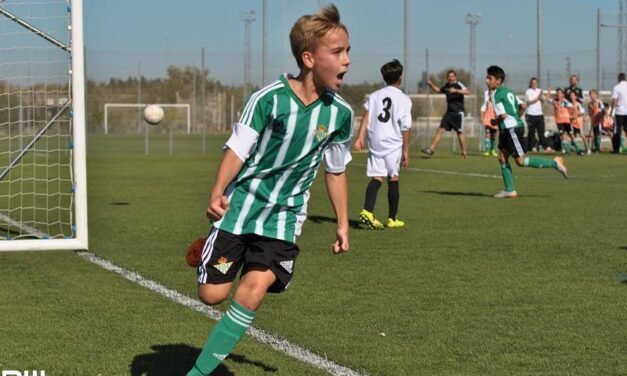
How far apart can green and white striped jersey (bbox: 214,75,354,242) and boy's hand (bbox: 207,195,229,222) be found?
10.0 inches

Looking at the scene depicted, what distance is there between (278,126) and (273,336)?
184 centimetres

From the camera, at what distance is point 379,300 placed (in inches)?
303

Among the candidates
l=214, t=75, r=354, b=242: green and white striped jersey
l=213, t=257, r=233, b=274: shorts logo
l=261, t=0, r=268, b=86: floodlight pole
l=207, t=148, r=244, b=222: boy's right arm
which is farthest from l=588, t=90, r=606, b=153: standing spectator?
l=207, t=148, r=244, b=222: boy's right arm

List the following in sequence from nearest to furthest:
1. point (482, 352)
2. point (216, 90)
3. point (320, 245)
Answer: point (482, 352), point (320, 245), point (216, 90)

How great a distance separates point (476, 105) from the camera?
42812mm

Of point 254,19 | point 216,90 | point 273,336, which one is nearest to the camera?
point 273,336

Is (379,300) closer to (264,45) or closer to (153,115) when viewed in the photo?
(153,115)

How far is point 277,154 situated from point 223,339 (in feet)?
3.02

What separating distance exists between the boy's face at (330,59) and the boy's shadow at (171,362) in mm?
1596

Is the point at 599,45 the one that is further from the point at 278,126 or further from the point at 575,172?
the point at 278,126

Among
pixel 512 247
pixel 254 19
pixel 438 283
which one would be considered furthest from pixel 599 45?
pixel 438 283

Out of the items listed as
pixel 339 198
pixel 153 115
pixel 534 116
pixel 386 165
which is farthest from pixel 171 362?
pixel 534 116

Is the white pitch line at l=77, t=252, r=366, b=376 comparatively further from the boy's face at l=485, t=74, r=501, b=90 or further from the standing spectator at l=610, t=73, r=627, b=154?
the standing spectator at l=610, t=73, r=627, b=154

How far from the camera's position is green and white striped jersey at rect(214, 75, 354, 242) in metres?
5.03
